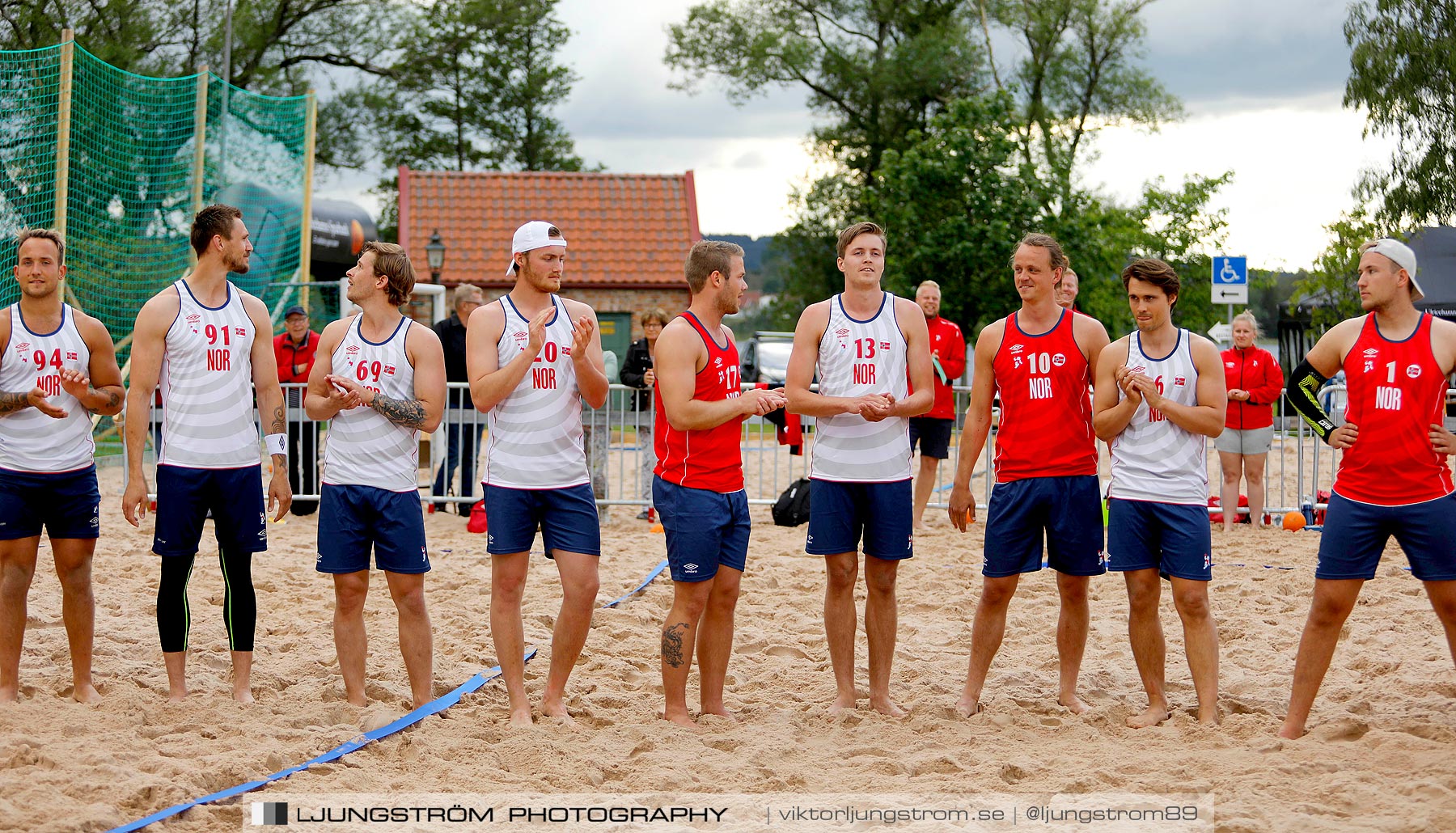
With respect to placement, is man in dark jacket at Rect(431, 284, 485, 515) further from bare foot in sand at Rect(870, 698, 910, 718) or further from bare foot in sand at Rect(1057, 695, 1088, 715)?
bare foot in sand at Rect(1057, 695, 1088, 715)

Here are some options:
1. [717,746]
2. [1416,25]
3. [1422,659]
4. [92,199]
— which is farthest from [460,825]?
[1416,25]

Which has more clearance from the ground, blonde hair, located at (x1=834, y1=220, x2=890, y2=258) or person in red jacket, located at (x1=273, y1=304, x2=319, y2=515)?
blonde hair, located at (x1=834, y1=220, x2=890, y2=258)

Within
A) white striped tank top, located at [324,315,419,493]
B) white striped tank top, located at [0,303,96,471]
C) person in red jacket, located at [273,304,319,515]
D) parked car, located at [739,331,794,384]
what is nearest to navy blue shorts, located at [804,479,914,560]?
white striped tank top, located at [324,315,419,493]

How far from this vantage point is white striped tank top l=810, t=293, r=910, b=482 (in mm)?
5148

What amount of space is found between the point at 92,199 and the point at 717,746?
11350 mm

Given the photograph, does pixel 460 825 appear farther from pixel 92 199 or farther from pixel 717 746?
pixel 92 199

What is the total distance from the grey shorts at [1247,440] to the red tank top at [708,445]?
6286 mm

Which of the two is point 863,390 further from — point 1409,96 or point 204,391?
point 1409,96

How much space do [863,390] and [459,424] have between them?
628 cm

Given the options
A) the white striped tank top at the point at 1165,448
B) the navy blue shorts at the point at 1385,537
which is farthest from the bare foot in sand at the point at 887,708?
the navy blue shorts at the point at 1385,537

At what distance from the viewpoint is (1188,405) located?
4980 millimetres

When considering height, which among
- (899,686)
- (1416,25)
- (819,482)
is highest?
(1416,25)

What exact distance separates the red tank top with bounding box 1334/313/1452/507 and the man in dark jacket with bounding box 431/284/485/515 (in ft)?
23.5

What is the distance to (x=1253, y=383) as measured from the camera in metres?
9.86
